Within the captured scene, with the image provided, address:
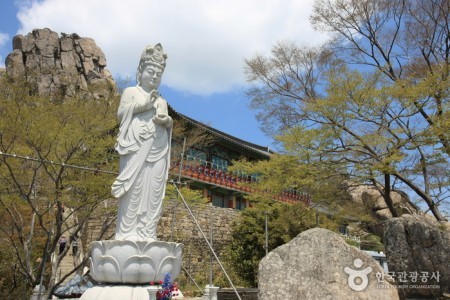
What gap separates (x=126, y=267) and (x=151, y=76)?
Answer: 2.65 metres

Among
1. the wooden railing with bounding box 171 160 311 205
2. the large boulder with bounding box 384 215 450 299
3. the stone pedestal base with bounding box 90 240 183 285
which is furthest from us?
the wooden railing with bounding box 171 160 311 205

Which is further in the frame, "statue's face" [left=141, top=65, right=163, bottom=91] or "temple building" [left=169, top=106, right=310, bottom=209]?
"temple building" [left=169, top=106, right=310, bottom=209]

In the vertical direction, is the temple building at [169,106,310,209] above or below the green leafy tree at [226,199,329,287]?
above

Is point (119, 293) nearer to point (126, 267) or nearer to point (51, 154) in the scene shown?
point (126, 267)

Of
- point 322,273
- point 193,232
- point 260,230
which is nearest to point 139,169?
point 322,273

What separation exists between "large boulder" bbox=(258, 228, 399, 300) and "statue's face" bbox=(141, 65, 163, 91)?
121 inches

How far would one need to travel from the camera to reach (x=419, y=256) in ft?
28.3

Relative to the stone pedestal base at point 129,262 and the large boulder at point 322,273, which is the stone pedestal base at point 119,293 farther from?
the large boulder at point 322,273

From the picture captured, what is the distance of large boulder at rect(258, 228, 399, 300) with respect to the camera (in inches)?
237

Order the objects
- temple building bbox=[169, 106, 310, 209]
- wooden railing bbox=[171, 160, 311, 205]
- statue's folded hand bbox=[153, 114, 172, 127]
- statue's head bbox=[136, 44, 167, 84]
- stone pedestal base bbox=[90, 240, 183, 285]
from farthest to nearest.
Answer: temple building bbox=[169, 106, 310, 209] < wooden railing bbox=[171, 160, 311, 205] < statue's head bbox=[136, 44, 167, 84] < statue's folded hand bbox=[153, 114, 172, 127] < stone pedestal base bbox=[90, 240, 183, 285]

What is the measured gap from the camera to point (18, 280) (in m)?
11.7

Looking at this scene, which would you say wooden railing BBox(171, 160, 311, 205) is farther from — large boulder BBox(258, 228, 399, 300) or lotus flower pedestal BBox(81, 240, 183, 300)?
lotus flower pedestal BBox(81, 240, 183, 300)

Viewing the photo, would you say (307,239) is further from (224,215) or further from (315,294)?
(224,215)

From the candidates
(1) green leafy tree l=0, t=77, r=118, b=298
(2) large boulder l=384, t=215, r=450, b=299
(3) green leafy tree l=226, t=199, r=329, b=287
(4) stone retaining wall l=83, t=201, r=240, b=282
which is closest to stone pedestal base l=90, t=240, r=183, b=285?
(1) green leafy tree l=0, t=77, r=118, b=298
